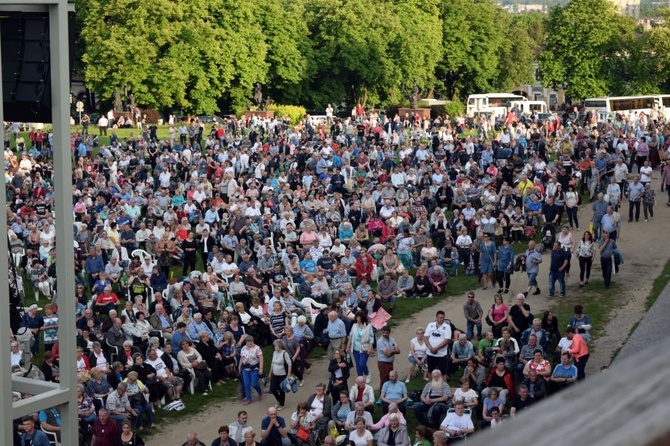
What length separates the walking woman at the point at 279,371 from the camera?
15.7m

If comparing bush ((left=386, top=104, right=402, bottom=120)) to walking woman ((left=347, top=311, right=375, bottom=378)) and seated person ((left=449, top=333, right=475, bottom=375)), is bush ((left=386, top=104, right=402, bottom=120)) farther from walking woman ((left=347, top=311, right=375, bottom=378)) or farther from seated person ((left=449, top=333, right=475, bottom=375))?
seated person ((left=449, top=333, right=475, bottom=375))

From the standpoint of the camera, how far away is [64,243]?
8422 mm

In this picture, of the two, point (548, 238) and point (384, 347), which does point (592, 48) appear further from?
point (384, 347)

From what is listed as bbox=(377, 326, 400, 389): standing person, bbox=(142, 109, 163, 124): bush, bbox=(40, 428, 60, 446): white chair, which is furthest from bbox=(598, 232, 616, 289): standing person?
bbox=(142, 109, 163, 124): bush

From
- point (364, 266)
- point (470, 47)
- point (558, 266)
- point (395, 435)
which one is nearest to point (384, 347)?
point (395, 435)

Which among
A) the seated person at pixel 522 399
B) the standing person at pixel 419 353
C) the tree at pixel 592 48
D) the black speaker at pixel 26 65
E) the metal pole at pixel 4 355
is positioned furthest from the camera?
the tree at pixel 592 48

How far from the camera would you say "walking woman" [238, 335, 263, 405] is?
52.1ft

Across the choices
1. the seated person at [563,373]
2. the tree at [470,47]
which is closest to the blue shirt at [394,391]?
the seated person at [563,373]

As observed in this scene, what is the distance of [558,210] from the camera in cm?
2480

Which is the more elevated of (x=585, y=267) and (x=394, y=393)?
(x=585, y=267)

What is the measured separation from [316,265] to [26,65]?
43.6 ft

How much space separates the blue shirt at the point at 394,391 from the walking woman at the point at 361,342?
1887mm

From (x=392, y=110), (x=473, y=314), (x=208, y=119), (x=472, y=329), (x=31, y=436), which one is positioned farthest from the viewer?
(x=392, y=110)

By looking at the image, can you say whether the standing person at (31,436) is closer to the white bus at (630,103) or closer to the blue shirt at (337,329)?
the blue shirt at (337,329)
